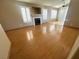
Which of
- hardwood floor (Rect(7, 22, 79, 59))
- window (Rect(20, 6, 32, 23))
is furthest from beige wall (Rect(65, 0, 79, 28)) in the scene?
window (Rect(20, 6, 32, 23))

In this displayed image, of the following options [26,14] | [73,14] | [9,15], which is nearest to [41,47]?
[73,14]

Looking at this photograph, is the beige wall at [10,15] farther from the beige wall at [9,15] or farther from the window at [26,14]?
the window at [26,14]

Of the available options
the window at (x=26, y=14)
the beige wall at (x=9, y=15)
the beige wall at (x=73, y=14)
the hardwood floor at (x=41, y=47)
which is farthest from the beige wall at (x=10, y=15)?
the beige wall at (x=73, y=14)

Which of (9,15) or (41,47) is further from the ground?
(9,15)

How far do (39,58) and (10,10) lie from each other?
4.51 metres

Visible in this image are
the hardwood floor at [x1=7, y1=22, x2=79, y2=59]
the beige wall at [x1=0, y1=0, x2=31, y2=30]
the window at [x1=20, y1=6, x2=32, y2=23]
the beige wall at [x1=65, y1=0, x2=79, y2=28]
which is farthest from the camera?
the window at [x1=20, y1=6, x2=32, y2=23]

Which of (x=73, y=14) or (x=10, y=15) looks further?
(x=10, y=15)

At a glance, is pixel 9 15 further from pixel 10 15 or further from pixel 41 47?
pixel 41 47

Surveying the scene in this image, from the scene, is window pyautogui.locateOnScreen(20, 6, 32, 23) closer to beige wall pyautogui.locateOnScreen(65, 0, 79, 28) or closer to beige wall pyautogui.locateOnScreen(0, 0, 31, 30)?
beige wall pyautogui.locateOnScreen(0, 0, 31, 30)

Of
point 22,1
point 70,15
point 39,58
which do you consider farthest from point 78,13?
point 22,1

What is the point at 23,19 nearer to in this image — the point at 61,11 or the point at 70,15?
the point at 70,15

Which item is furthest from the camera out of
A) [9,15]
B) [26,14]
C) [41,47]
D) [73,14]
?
[26,14]

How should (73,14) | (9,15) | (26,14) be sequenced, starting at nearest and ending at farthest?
(73,14) → (9,15) → (26,14)

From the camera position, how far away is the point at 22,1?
5781mm
